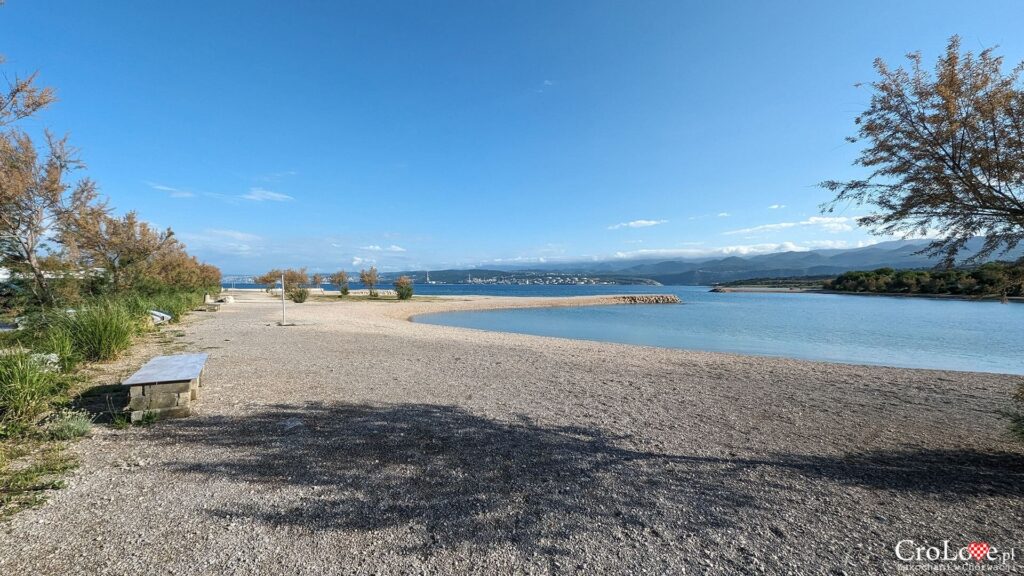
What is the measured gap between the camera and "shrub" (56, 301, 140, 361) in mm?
7246

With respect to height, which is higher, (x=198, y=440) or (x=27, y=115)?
(x=27, y=115)

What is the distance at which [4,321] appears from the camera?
10.0 meters

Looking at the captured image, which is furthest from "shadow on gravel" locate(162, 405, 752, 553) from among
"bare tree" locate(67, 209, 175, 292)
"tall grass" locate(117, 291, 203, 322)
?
"bare tree" locate(67, 209, 175, 292)

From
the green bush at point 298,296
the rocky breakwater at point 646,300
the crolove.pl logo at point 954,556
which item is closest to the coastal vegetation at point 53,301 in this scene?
the crolove.pl logo at point 954,556

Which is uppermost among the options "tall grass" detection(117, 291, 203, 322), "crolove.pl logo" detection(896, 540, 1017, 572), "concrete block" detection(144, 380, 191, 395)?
"tall grass" detection(117, 291, 203, 322)

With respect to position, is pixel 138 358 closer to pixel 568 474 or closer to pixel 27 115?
pixel 27 115

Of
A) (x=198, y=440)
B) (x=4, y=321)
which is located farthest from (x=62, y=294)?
(x=198, y=440)

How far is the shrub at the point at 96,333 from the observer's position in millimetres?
7246

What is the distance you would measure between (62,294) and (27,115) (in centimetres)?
619

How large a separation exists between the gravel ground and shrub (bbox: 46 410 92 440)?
7.4 inches

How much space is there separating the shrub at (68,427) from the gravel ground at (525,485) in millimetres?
189

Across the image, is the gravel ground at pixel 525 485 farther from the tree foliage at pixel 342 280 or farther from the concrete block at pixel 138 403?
the tree foliage at pixel 342 280

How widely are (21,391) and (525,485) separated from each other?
534cm

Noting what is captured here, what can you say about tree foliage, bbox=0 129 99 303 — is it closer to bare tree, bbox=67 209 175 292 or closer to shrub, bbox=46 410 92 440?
bare tree, bbox=67 209 175 292
